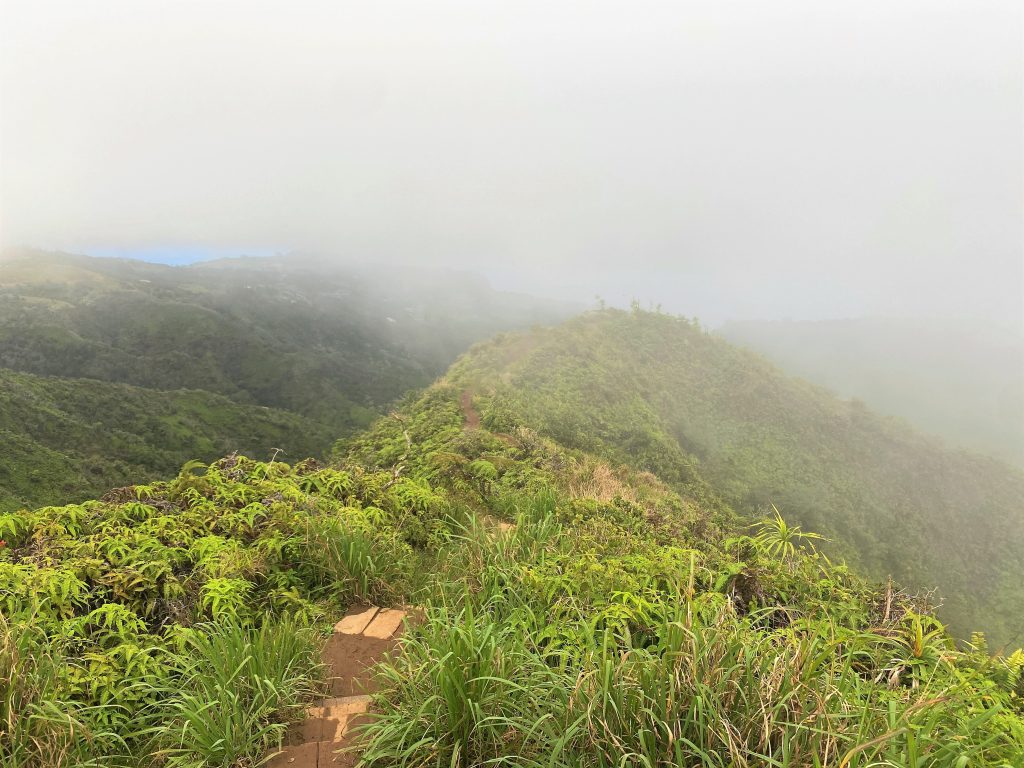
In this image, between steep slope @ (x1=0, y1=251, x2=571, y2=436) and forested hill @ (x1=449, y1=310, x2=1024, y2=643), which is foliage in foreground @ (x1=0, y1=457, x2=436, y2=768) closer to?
forested hill @ (x1=449, y1=310, x2=1024, y2=643)

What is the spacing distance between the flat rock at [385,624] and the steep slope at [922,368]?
63.2m

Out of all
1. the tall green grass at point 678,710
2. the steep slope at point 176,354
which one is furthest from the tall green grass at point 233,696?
the steep slope at point 176,354

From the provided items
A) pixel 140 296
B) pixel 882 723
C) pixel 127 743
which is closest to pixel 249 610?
pixel 127 743

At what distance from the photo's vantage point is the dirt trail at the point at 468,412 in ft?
51.8

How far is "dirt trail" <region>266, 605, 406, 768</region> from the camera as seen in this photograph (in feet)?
8.71

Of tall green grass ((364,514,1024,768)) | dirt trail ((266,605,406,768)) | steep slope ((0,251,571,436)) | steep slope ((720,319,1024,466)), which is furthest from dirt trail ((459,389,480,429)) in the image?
steep slope ((0,251,571,436))

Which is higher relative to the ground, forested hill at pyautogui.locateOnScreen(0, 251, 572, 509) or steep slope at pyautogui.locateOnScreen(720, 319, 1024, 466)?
steep slope at pyautogui.locateOnScreen(720, 319, 1024, 466)

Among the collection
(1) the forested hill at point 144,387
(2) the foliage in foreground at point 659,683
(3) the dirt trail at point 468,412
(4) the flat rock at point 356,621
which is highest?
(2) the foliage in foreground at point 659,683

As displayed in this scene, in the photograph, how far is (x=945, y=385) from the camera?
10369 cm

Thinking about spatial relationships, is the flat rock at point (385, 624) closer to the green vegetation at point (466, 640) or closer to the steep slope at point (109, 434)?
the green vegetation at point (466, 640)

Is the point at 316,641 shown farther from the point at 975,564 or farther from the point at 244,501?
the point at 975,564

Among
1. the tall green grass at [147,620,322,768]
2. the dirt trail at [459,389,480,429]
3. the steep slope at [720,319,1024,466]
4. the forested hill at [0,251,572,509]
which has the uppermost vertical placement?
the tall green grass at [147,620,322,768]

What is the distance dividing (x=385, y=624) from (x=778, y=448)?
97.2 ft

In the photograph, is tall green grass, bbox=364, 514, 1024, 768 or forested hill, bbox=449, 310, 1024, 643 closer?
tall green grass, bbox=364, 514, 1024, 768
